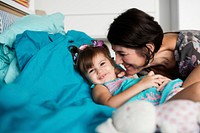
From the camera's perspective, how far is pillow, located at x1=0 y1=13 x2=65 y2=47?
1253mm

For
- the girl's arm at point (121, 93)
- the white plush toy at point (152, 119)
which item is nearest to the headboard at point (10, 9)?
the girl's arm at point (121, 93)

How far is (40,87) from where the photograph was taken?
108 centimetres

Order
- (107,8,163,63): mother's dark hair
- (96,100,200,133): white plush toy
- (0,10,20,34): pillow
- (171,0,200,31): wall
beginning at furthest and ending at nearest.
Answer: 1. (171,0,200,31): wall
2. (0,10,20,34): pillow
3. (107,8,163,63): mother's dark hair
4. (96,100,200,133): white plush toy

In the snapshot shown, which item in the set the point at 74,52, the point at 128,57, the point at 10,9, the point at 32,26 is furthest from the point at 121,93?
the point at 10,9

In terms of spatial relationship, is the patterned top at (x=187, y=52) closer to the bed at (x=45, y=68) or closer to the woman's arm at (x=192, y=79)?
the woman's arm at (x=192, y=79)

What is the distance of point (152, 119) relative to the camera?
0.55 meters

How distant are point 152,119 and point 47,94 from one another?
2.00ft

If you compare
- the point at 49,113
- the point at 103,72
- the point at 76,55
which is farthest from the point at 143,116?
the point at 76,55

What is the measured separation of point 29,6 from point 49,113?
1.40m

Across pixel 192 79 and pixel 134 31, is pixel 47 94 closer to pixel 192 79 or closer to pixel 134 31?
pixel 134 31

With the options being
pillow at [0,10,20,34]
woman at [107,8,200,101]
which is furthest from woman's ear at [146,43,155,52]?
pillow at [0,10,20,34]

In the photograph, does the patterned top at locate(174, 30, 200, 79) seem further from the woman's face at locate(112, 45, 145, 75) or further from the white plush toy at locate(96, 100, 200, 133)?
the white plush toy at locate(96, 100, 200, 133)

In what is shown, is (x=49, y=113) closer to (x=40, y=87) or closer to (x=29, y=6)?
(x=40, y=87)

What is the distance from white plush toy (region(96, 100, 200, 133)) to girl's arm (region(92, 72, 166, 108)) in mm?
443
